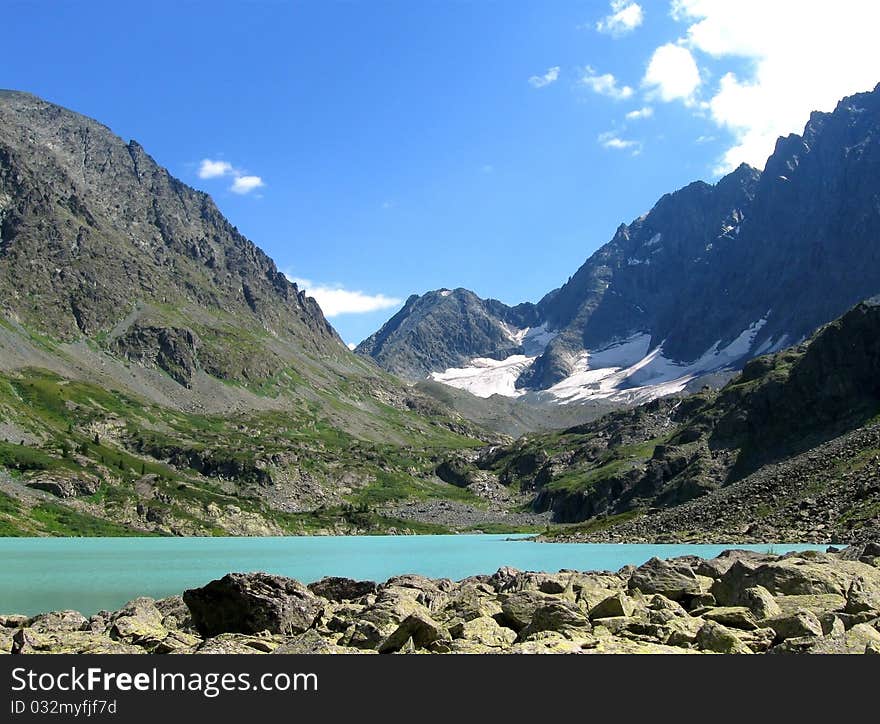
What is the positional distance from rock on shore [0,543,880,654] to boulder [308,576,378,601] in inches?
111

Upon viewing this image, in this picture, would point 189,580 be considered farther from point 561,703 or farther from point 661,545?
point 661,545

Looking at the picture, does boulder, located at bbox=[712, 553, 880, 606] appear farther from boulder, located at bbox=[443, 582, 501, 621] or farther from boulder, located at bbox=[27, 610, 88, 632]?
boulder, located at bbox=[27, 610, 88, 632]

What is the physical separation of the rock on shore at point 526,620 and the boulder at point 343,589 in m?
2.83

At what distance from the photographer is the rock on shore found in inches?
849

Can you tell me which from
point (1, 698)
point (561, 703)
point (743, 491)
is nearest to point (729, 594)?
point (561, 703)

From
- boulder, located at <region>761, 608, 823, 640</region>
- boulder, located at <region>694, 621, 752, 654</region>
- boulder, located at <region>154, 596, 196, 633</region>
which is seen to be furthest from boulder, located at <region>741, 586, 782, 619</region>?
boulder, located at <region>154, 596, 196, 633</region>

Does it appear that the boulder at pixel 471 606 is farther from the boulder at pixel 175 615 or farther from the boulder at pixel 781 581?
the boulder at pixel 175 615

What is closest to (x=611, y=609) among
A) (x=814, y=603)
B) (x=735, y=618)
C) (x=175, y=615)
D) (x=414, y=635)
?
(x=735, y=618)

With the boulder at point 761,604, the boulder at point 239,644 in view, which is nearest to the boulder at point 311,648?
the boulder at point 239,644

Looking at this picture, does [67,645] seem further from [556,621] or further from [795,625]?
[795,625]

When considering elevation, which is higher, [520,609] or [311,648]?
[311,648]

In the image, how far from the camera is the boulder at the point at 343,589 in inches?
1518

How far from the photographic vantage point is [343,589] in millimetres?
39094

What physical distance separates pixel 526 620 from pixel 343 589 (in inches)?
610
